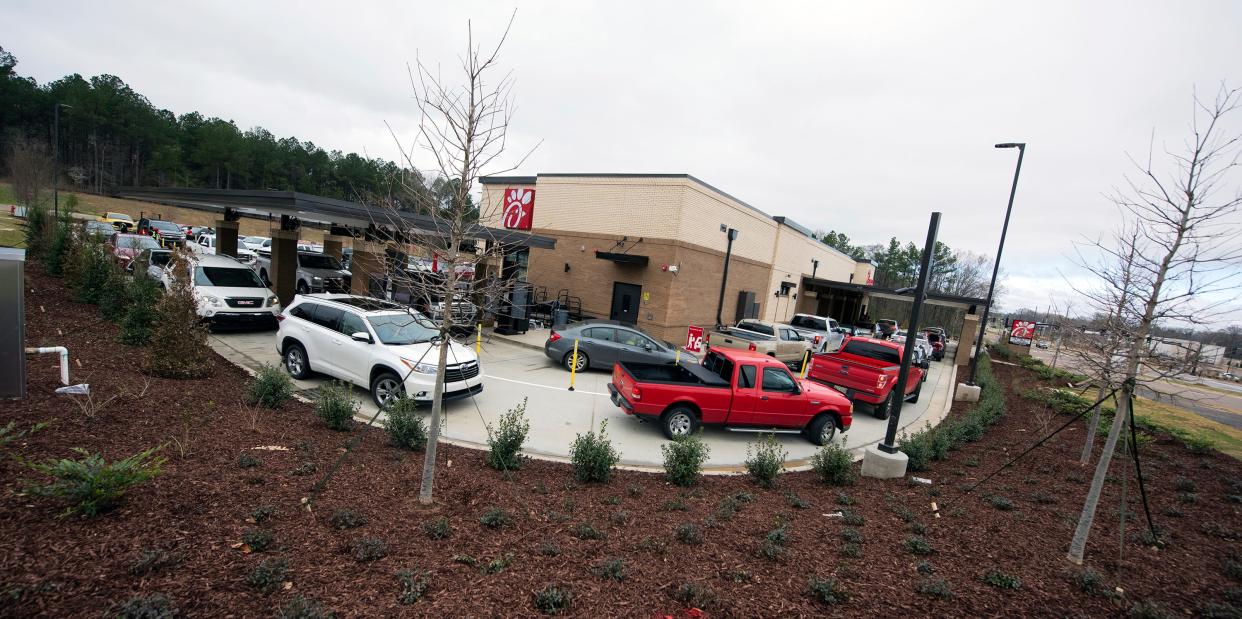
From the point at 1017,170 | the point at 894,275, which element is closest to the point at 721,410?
the point at 1017,170

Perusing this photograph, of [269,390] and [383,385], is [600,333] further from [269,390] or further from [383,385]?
[269,390]

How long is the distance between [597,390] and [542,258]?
11.9 m

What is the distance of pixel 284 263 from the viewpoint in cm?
1588

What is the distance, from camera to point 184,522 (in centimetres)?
357

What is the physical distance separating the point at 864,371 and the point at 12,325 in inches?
538

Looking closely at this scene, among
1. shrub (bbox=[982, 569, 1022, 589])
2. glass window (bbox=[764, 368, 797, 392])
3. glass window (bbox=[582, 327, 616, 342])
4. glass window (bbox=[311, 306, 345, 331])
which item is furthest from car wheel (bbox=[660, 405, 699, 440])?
Answer: glass window (bbox=[311, 306, 345, 331])

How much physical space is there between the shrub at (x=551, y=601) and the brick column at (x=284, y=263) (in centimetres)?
1624

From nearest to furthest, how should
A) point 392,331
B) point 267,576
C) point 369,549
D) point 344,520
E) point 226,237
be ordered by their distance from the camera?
point 267,576, point 369,549, point 344,520, point 392,331, point 226,237

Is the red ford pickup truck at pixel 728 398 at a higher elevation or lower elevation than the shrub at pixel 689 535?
higher

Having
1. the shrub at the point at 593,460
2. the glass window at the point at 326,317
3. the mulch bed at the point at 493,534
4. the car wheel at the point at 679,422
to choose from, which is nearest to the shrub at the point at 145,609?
the mulch bed at the point at 493,534

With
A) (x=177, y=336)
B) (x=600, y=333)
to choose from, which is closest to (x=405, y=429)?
(x=177, y=336)

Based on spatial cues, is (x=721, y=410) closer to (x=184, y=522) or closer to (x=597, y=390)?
(x=597, y=390)

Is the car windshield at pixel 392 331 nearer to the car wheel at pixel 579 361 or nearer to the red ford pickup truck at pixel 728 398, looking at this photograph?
the red ford pickup truck at pixel 728 398

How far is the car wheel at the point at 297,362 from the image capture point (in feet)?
30.8
